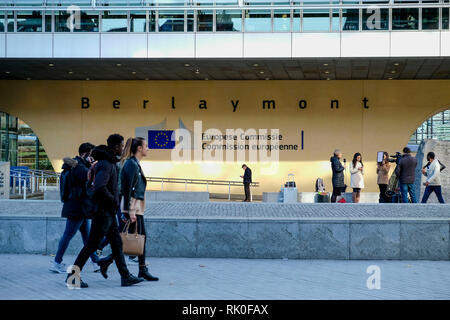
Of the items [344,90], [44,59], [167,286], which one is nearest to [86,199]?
[167,286]

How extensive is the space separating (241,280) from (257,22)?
1942 cm

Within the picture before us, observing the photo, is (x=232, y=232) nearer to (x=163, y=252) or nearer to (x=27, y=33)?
(x=163, y=252)

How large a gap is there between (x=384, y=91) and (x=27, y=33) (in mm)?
17330

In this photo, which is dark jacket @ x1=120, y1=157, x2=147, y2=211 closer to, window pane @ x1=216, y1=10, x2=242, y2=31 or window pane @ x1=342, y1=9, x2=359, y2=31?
window pane @ x1=216, y1=10, x2=242, y2=31

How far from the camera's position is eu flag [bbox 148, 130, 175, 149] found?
32.5 metres

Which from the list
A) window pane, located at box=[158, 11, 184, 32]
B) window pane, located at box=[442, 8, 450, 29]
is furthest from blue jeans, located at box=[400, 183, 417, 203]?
window pane, located at box=[158, 11, 184, 32]

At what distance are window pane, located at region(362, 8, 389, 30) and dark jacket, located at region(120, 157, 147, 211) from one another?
20.0 m

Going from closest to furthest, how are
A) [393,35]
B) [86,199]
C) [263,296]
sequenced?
[263,296] < [86,199] < [393,35]

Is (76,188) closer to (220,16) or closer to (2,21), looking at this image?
(220,16)

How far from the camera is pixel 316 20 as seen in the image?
25734 millimetres

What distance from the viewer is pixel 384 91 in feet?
104

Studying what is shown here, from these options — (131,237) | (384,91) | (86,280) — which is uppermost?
(384,91)

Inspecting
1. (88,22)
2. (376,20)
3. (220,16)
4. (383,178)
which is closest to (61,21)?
(88,22)

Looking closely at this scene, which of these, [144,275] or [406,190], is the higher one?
[406,190]
